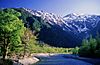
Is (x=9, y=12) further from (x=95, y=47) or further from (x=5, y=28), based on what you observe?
(x=95, y=47)

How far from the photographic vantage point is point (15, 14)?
4700 centimetres

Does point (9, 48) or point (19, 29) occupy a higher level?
point (19, 29)

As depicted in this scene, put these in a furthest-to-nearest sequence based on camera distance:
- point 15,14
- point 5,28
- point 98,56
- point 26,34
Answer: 1. point 98,56
2. point 26,34
3. point 15,14
4. point 5,28

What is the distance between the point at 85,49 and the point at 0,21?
310 feet

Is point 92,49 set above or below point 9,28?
above

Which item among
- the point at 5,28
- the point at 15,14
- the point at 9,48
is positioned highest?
the point at 15,14

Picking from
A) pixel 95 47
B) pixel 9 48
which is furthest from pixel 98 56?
pixel 9 48

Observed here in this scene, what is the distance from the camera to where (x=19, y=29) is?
46.0 meters

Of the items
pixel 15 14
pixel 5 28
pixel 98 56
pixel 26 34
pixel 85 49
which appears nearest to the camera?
pixel 5 28

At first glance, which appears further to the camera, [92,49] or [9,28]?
[92,49]

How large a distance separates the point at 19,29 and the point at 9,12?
11.3 ft

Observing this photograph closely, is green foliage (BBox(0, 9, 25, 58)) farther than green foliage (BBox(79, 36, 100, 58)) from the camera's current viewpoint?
No

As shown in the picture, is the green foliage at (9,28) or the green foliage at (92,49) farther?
the green foliage at (92,49)

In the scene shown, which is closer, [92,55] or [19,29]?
[19,29]
